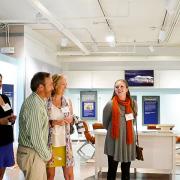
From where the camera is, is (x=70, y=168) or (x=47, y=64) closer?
(x=70, y=168)

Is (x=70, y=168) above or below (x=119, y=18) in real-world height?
below

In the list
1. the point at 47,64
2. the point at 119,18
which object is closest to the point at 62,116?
the point at 119,18

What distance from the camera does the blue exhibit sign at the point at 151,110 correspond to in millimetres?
10844

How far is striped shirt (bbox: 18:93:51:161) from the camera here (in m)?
2.57

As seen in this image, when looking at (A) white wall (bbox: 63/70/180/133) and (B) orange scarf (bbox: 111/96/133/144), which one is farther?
(A) white wall (bbox: 63/70/180/133)

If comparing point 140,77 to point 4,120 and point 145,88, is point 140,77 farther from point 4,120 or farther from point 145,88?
point 4,120

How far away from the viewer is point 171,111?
10844 mm

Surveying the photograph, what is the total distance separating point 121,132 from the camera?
410cm

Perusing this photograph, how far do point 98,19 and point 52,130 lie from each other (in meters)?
4.27

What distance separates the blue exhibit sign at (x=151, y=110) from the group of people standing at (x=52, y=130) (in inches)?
264

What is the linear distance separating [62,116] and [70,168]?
57 centimetres

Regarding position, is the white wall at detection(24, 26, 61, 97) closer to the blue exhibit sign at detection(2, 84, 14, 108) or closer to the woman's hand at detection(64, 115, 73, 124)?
the blue exhibit sign at detection(2, 84, 14, 108)

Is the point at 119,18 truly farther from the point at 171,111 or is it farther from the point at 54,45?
the point at 171,111

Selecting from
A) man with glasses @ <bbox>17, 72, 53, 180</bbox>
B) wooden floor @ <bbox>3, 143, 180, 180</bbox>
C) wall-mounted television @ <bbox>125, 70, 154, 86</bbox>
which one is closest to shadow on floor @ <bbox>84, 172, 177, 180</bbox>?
wooden floor @ <bbox>3, 143, 180, 180</bbox>
